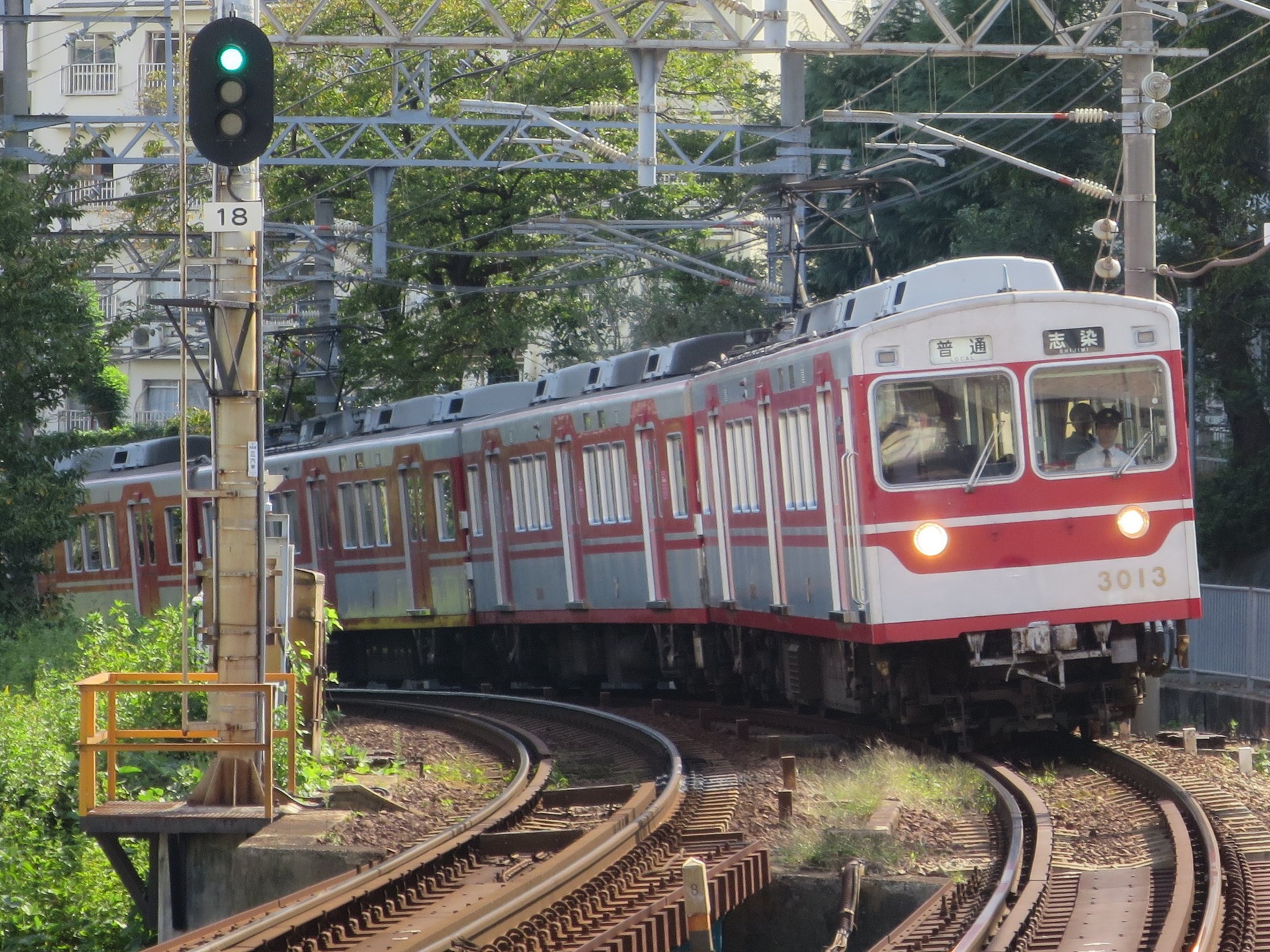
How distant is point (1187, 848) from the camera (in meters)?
8.69

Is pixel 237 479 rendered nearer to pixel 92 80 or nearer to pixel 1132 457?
pixel 1132 457

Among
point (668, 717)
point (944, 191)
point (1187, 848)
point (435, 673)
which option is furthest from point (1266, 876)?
point (944, 191)

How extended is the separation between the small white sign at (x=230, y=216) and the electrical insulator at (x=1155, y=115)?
761cm

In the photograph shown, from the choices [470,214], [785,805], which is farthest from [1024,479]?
[470,214]

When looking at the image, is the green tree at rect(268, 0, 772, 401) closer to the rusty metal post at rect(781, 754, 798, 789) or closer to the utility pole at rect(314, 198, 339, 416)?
the utility pole at rect(314, 198, 339, 416)

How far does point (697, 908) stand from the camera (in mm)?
7828

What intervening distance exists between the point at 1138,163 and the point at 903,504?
4.46m

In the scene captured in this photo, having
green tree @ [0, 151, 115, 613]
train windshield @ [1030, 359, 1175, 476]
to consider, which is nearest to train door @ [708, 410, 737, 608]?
train windshield @ [1030, 359, 1175, 476]

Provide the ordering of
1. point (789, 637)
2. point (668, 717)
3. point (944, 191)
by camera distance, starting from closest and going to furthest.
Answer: point (789, 637) → point (668, 717) → point (944, 191)

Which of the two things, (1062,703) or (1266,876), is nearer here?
(1266,876)

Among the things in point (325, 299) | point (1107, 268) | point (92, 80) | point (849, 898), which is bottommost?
point (849, 898)

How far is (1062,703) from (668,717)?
4.15m

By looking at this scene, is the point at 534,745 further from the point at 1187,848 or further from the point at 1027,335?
the point at 1187,848

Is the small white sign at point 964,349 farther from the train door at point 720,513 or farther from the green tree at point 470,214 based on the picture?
the green tree at point 470,214
